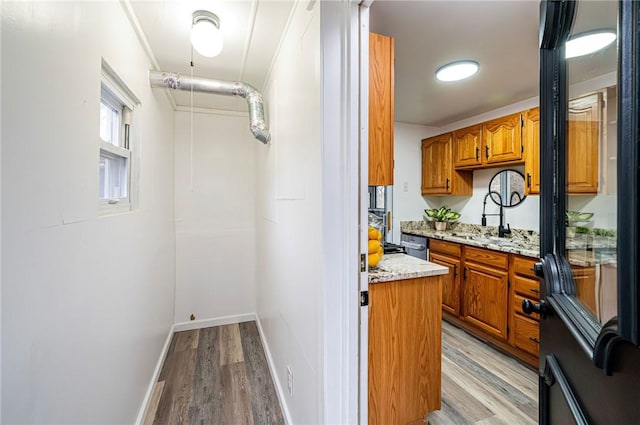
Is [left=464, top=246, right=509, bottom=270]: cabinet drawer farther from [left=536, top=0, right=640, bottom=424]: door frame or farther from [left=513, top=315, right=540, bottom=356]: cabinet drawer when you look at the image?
[left=536, top=0, right=640, bottom=424]: door frame

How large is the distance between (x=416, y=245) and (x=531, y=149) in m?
1.53

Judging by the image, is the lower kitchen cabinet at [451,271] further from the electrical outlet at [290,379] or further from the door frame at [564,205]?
the door frame at [564,205]

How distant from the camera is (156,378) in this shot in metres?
2.02

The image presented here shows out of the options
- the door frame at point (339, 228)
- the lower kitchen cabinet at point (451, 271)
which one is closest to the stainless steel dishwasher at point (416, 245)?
the lower kitchen cabinet at point (451, 271)

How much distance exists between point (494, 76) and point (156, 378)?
3661 millimetres

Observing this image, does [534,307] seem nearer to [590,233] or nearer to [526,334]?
[590,233]

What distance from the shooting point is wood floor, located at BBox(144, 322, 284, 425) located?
1.72 m

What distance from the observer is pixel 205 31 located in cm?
149

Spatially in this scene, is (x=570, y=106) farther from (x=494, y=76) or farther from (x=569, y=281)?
(x=494, y=76)

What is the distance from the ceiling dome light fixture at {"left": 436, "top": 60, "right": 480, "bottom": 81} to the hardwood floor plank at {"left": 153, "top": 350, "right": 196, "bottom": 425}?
311 centimetres

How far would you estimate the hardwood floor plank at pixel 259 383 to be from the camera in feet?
5.66

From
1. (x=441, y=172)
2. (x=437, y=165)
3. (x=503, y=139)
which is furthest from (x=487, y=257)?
(x=437, y=165)

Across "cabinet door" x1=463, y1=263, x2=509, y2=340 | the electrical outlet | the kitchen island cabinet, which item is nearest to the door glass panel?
the kitchen island cabinet

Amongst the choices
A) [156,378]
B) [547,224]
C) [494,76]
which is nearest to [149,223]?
[156,378]
